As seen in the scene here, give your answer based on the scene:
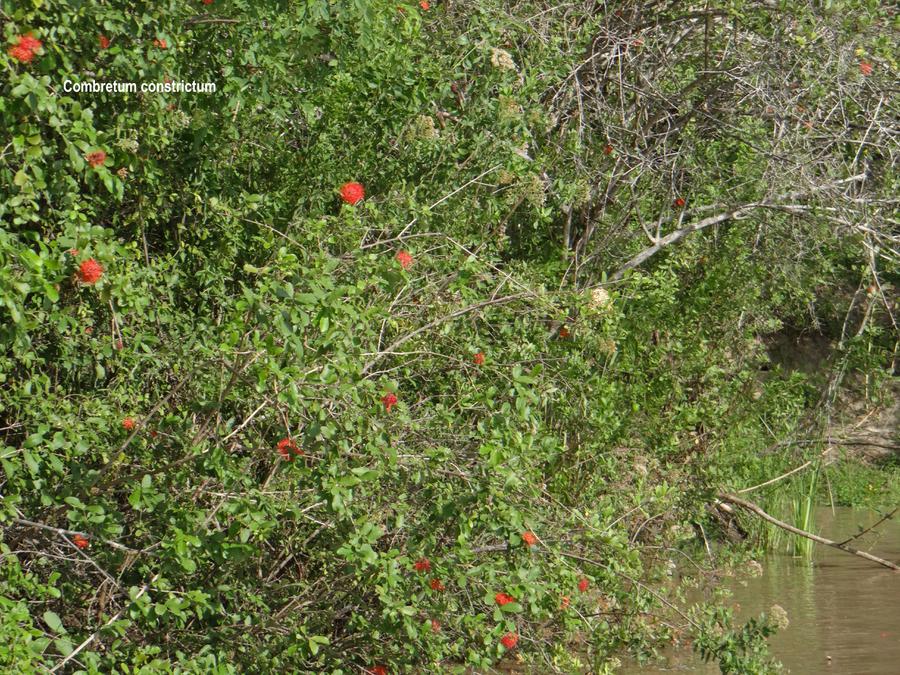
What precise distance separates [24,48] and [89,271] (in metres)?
0.64

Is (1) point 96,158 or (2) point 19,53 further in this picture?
(1) point 96,158

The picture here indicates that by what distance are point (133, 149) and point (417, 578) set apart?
1.67 meters

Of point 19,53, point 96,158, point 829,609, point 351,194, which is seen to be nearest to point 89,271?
point 96,158

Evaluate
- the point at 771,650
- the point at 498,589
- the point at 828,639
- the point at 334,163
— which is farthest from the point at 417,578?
the point at 828,639

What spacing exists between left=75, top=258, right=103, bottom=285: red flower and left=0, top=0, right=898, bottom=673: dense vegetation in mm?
20

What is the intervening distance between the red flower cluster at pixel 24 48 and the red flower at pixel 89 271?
0.58m

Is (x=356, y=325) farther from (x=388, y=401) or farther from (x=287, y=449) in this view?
(x=287, y=449)

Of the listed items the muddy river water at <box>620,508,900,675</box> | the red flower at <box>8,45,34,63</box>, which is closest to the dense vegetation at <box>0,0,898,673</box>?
the red flower at <box>8,45,34,63</box>

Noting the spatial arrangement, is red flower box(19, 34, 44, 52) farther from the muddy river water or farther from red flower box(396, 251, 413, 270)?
the muddy river water

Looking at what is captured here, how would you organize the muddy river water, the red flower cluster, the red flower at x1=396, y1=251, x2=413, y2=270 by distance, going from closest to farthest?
the red flower cluster → the red flower at x1=396, y1=251, x2=413, y2=270 → the muddy river water

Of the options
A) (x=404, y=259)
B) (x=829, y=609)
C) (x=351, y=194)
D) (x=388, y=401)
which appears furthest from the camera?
(x=829, y=609)

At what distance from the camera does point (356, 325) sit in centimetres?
354

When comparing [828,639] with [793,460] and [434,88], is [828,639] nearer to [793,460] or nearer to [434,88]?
[793,460]

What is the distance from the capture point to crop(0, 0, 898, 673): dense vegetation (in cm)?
337
